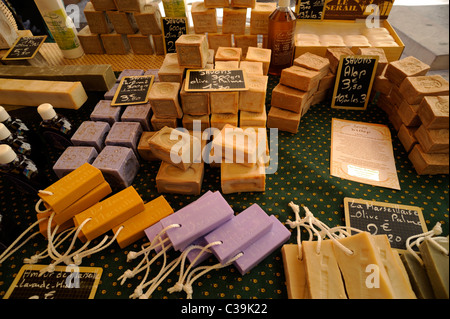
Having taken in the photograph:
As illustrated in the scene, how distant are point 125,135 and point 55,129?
1.49 ft

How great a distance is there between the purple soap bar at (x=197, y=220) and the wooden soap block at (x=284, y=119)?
848mm

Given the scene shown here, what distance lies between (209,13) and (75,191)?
165 centimetres

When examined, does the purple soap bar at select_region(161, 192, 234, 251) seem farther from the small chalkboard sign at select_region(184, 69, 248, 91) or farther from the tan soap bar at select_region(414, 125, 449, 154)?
the tan soap bar at select_region(414, 125, 449, 154)

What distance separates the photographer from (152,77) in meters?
1.95

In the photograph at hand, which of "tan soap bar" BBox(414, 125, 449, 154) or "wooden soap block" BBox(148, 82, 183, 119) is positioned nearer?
"tan soap bar" BBox(414, 125, 449, 154)

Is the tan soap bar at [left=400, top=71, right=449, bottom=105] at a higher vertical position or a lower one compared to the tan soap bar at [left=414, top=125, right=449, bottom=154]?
higher

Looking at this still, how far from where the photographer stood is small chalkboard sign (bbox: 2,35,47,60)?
2.16 meters

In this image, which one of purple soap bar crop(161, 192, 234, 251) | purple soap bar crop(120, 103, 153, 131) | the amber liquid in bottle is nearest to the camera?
purple soap bar crop(161, 192, 234, 251)

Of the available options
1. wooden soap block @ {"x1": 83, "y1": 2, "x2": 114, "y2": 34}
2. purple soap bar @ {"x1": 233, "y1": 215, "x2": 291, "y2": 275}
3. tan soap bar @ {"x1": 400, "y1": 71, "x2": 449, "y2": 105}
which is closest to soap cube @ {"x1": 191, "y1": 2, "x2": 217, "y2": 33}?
Answer: wooden soap block @ {"x1": 83, "y1": 2, "x2": 114, "y2": 34}

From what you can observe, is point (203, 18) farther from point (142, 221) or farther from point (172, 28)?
point (142, 221)

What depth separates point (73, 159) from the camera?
149 cm

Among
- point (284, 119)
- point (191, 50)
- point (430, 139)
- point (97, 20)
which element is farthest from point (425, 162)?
point (97, 20)

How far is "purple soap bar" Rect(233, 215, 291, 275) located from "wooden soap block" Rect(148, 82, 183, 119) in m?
0.89
